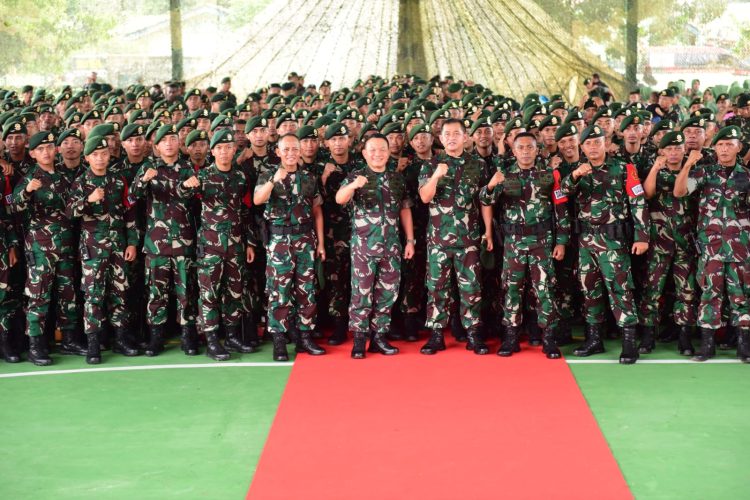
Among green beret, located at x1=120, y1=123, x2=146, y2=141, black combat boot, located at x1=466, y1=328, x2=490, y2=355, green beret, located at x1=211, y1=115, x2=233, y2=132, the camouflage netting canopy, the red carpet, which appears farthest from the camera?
the camouflage netting canopy

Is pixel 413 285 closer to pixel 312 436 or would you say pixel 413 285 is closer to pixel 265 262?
pixel 265 262

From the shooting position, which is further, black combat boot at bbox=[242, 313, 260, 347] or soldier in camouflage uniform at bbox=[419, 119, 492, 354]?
black combat boot at bbox=[242, 313, 260, 347]

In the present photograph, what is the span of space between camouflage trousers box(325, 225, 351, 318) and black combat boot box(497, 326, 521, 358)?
1498 millimetres

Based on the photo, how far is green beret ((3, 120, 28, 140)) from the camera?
26.9 ft

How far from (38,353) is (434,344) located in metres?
3.35

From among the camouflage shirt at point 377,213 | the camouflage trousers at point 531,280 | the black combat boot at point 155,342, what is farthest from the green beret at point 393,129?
the black combat boot at point 155,342

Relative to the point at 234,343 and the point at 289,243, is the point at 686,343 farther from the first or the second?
the point at 234,343

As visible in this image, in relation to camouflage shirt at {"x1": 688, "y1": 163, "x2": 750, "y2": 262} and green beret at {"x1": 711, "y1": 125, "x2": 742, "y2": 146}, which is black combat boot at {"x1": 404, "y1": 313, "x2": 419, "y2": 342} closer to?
camouflage shirt at {"x1": 688, "y1": 163, "x2": 750, "y2": 262}

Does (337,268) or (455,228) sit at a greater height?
(455,228)

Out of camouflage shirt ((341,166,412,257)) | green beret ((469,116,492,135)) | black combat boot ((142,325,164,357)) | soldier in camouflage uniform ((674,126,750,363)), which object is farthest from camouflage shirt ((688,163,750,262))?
black combat boot ((142,325,164,357))

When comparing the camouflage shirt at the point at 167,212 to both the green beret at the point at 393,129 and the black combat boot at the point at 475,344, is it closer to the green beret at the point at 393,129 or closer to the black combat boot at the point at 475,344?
the green beret at the point at 393,129

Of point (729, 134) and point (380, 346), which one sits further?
point (380, 346)

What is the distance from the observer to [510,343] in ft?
26.0

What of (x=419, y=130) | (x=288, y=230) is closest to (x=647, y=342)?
(x=419, y=130)
